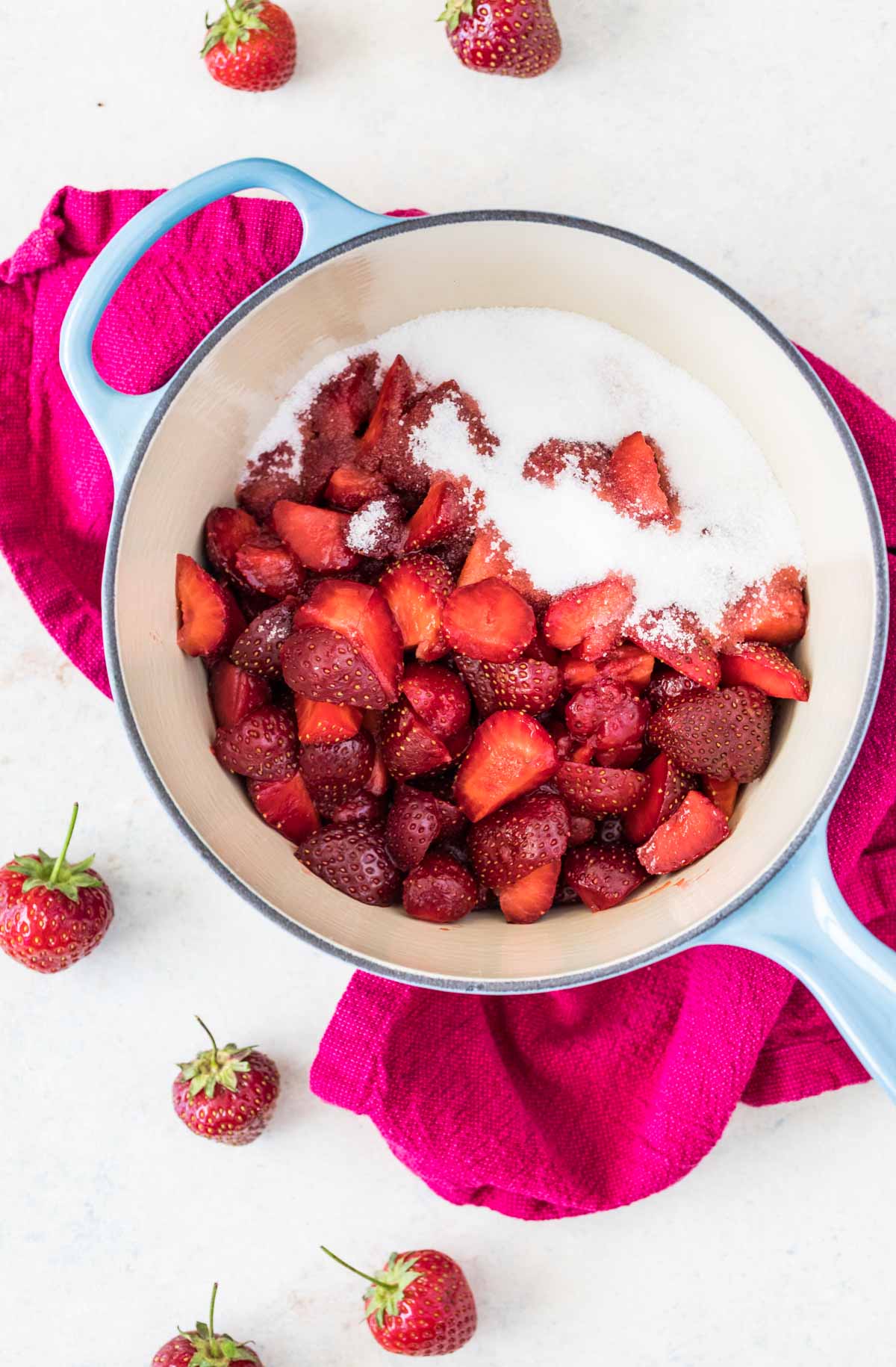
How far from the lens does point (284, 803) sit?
1.04 metres

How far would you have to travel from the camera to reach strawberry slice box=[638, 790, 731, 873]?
1.01 meters

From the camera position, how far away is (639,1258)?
1.22 m

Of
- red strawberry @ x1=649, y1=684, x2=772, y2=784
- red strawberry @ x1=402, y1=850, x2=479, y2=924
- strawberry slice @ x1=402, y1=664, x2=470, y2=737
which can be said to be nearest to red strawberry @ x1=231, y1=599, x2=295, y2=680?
strawberry slice @ x1=402, y1=664, x2=470, y2=737

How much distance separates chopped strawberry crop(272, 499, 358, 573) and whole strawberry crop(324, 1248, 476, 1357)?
678 millimetres

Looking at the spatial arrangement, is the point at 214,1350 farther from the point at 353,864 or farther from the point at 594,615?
the point at 594,615

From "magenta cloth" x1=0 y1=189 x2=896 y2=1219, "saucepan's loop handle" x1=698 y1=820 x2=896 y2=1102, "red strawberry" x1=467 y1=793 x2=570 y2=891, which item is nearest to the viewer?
"saucepan's loop handle" x1=698 y1=820 x2=896 y2=1102

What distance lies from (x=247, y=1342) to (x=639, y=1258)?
42cm

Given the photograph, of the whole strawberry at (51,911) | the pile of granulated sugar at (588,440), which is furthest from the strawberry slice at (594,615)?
the whole strawberry at (51,911)

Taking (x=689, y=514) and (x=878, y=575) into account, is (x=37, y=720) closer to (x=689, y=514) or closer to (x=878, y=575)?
(x=689, y=514)

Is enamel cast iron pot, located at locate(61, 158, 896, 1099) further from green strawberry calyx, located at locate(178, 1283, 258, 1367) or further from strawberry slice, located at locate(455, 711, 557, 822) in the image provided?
green strawberry calyx, located at locate(178, 1283, 258, 1367)

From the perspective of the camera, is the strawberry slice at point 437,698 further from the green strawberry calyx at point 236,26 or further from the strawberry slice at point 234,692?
the green strawberry calyx at point 236,26

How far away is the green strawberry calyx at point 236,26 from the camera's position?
115 centimetres

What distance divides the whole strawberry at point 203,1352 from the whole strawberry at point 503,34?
1.27 meters

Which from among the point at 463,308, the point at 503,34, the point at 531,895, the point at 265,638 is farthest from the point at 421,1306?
the point at 503,34
